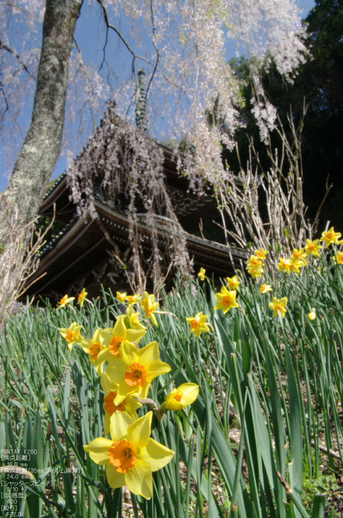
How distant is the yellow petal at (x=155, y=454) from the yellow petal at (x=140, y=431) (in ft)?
0.04

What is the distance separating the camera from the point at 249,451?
0.73 meters

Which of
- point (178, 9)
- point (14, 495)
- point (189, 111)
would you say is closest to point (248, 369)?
point (14, 495)

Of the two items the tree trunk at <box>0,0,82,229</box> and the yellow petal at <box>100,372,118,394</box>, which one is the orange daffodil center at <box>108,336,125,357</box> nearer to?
the yellow petal at <box>100,372,118,394</box>

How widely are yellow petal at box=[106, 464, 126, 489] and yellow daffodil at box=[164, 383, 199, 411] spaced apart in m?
0.14

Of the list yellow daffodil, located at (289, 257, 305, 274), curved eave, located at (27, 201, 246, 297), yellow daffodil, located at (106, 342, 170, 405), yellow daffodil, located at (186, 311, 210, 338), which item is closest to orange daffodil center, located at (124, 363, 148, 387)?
yellow daffodil, located at (106, 342, 170, 405)

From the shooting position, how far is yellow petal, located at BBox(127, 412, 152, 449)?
22.8 inches

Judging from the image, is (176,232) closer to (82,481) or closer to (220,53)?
(220,53)

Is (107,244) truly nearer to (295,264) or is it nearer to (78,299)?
(78,299)

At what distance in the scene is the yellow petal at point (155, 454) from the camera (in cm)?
58

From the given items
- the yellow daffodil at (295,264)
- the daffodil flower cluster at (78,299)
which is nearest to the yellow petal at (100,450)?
the daffodil flower cluster at (78,299)

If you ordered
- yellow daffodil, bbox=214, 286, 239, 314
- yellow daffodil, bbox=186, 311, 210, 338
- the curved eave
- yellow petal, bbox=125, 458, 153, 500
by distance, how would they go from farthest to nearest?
the curved eave, yellow daffodil, bbox=214, 286, 239, 314, yellow daffodil, bbox=186, 311, 210, 338, yellow petal, bbox=125, 458, 153, 500

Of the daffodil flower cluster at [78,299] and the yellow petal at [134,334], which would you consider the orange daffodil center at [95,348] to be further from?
the daffodil flower cluster at [78,299]

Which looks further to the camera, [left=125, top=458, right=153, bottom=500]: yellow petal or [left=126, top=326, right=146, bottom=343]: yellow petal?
[left=126, top=326, right=146, bottom=343]: yellow petal

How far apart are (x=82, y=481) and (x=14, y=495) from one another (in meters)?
0.15
